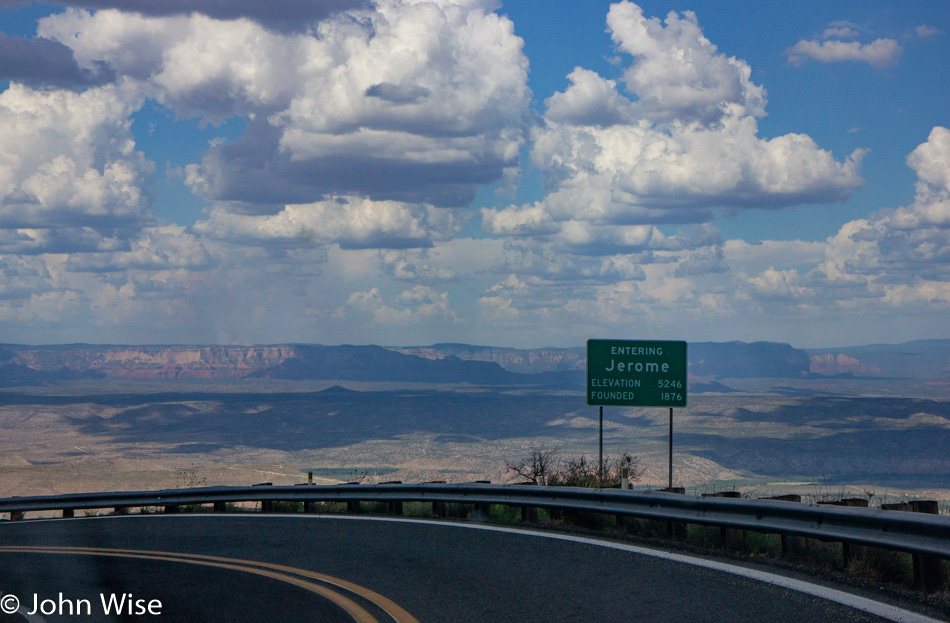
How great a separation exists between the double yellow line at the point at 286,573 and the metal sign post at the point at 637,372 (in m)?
8.71

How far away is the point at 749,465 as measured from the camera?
161000 mm

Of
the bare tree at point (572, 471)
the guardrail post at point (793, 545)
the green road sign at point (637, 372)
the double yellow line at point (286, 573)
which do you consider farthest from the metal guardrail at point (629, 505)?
the green road sign at point (637, 372)

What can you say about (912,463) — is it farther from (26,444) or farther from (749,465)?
(26,444)

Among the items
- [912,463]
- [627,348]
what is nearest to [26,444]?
[912,463]

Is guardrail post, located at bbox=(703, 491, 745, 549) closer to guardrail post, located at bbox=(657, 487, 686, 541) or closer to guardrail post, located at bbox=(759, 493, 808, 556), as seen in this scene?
guardrail post, located at bbox=(759, 493, 808, 556)

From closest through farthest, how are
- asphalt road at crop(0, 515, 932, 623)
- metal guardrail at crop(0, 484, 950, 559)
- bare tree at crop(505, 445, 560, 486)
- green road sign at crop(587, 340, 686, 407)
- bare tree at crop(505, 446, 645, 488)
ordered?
asphalt road at crop(0, 515, 932, 623), metal guardrail at crop(0, 484, 950, 559), bare tree at crop(505, 446, 645, 488), bare tree at crop(505, 445, 560, 486), green road sign at crop(587, 340, 686, 407)

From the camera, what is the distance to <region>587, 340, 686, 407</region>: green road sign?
1831 centimetres

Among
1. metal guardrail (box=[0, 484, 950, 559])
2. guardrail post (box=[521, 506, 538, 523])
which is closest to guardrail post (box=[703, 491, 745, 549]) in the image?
metal guardrail (box=[0, 484, 950, 559])

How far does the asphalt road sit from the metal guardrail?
85 centimetres

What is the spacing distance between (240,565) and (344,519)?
4.49 m

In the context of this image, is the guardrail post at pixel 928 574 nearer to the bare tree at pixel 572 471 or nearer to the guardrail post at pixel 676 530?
the guardrail post at pixel 676 530

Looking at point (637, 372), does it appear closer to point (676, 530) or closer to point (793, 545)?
point (676, 530)

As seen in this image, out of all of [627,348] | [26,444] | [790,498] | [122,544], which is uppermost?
[627,348]

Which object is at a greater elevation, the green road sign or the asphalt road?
the green road sign
